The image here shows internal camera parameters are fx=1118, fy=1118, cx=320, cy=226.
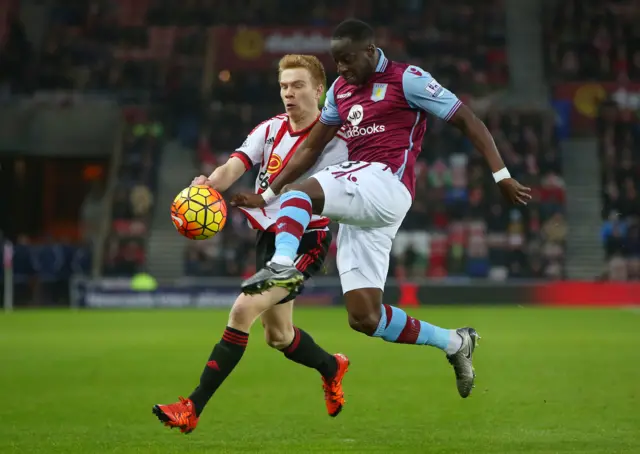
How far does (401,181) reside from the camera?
22.6ft

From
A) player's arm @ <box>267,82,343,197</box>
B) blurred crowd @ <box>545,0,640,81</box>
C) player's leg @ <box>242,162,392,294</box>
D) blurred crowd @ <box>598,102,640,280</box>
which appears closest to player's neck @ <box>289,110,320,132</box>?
A: player's arm @ <box>267,82,343,197</box>

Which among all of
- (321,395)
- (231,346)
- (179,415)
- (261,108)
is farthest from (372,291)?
(261,108)

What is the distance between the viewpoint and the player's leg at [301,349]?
7.54 metres

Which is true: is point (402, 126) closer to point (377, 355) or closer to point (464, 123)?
point (464, 123)

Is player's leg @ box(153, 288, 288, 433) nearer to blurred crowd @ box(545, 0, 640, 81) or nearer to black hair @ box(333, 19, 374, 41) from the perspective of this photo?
black hair @ box(333, 19, 374, 41)

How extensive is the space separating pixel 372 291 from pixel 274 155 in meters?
1.23

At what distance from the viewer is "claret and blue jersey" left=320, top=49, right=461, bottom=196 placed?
22.5 feet

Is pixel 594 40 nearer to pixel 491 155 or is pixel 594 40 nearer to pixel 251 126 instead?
pixel 251 126

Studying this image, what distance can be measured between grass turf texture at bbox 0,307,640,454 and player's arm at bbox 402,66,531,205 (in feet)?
4.91

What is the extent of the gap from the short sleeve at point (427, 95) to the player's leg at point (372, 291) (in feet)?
2.68

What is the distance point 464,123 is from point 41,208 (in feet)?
82.0

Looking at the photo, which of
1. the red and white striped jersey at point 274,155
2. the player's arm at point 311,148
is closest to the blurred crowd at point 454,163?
the red and white striped jersey at point 274,155

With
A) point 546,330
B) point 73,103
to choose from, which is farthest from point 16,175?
point 546,330

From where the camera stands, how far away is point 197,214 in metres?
6.88
